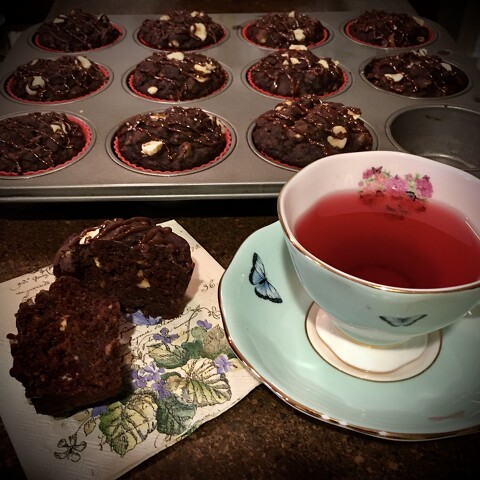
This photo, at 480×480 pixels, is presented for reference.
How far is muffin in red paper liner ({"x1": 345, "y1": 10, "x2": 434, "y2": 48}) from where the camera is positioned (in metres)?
2.49

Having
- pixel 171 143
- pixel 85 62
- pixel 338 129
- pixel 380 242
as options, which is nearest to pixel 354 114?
pixel 338 129

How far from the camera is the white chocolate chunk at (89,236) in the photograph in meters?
1.26

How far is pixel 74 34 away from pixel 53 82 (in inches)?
19.9

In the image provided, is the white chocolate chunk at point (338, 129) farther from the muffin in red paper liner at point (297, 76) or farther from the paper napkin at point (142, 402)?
the paper napkin at point (142, 402)

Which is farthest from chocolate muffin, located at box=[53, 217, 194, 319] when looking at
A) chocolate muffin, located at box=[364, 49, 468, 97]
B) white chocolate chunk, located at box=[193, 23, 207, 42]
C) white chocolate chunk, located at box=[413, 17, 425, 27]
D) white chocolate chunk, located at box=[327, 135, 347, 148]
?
white chocolate chunk, located at box=[413, 17, 425, 27]

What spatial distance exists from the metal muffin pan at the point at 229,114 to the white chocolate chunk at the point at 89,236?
1.08ft

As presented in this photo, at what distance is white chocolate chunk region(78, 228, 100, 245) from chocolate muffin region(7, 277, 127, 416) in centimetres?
11

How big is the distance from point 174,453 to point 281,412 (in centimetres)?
24

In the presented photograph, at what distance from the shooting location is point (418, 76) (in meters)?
2.15

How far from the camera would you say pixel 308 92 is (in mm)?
2104

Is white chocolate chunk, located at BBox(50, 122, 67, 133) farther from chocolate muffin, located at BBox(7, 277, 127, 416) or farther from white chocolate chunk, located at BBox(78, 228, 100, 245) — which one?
chocolate muffin, located at BBox(7, 277, 127, 416)

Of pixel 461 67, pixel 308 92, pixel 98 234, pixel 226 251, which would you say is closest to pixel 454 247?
pixel 226 251

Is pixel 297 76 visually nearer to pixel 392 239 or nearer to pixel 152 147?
pixel 152 147

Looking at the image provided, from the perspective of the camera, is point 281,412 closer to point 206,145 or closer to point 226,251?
point 226,251
